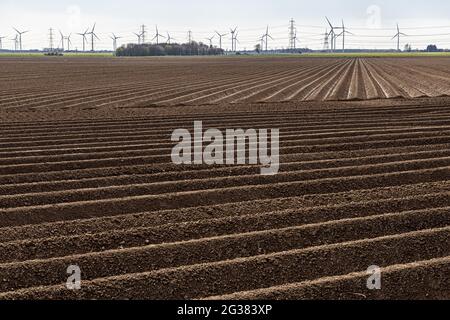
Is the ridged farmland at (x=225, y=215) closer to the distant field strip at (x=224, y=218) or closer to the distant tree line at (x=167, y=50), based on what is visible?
the distant field strip at (x=224, y=218)

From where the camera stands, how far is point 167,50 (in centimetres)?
12962

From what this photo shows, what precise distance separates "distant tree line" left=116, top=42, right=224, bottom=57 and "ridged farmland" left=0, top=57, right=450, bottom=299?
113 metres

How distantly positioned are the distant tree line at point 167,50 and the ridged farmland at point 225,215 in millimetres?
113428

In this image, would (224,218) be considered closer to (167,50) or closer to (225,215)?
(225,215)

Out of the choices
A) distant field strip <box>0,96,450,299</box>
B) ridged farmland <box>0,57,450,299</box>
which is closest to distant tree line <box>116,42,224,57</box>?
ridged farmland <box>0,57,450,299</box>

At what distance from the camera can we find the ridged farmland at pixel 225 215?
14.4ft

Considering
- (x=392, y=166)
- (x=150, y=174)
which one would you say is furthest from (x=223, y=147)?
(x=392, y=166)

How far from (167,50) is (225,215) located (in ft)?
418

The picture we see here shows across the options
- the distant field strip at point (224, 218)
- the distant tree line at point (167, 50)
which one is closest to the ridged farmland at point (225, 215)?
the distant field strip at point (224, 218)

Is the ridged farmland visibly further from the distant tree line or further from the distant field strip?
the distant tree line
